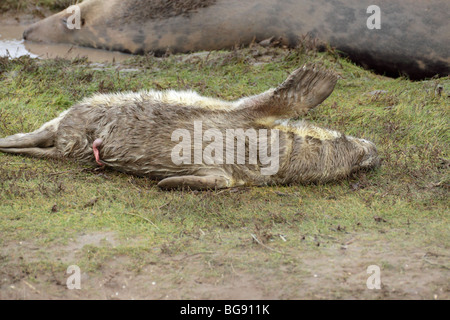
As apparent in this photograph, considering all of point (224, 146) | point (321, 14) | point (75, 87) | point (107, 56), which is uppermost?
point (321, 14)

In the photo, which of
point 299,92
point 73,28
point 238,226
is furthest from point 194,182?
point 73,28

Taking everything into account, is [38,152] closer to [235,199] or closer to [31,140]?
[31,140]

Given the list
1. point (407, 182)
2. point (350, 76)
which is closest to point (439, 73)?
point (350, 76)

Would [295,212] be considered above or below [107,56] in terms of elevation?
below

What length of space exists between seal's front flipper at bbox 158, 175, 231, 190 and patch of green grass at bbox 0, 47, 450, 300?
0.26 ft

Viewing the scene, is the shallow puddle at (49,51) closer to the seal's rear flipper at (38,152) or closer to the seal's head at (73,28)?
the seal's head at (73,28)

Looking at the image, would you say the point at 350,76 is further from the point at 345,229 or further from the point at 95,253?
the point at 95,253

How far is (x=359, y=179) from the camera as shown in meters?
4.96

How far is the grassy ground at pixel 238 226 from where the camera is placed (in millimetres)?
3137

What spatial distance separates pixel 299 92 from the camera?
4852mm

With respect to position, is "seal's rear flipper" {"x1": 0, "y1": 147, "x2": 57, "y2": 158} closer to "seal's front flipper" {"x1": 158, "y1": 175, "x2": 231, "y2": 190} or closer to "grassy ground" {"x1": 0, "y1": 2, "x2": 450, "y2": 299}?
"grassy ground" {"x1": 0, "y1": 2, "x2": 450, "y2": 299}

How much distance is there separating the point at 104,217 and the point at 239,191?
3.69 feet

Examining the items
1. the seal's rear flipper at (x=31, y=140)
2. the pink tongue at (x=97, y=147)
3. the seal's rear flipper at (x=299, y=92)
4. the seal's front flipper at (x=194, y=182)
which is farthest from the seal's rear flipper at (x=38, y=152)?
the seal's rear flipper at (x=299, y=92)
